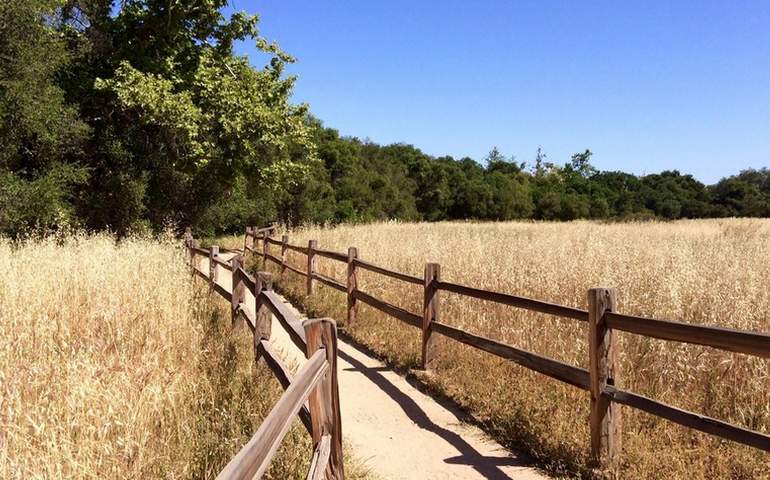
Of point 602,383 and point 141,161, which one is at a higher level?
point 141,161

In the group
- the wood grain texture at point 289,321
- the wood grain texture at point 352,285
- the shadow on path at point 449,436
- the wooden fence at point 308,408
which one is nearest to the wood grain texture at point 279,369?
the wooden fence at point 308,408

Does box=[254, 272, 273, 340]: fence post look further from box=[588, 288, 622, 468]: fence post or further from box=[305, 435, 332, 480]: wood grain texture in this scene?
box=[588, 288, 622, 468]: fence post

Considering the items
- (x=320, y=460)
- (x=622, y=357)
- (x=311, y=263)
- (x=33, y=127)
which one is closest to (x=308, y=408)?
(x=320, y=460)

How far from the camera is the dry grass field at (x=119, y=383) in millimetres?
3207

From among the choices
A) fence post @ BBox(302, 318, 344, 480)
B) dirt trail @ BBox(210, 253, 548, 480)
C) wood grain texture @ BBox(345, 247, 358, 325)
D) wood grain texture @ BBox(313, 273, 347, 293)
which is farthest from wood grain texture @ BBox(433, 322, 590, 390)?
wood grain texture @ BBox(313, 273, 347, 293)

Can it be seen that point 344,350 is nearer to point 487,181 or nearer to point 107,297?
point 107,297

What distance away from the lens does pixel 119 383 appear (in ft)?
13.0

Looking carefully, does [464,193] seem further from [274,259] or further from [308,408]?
[308,408]

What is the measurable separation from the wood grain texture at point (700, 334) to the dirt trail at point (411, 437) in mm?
1317

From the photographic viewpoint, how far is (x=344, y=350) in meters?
7.61

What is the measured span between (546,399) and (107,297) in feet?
17.0

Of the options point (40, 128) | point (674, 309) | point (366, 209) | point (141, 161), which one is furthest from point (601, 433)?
point (366, 209)

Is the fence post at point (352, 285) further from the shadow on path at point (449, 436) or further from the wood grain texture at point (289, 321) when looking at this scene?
the wood grain texture at point (289, 321)

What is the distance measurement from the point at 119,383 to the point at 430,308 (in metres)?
3.54
